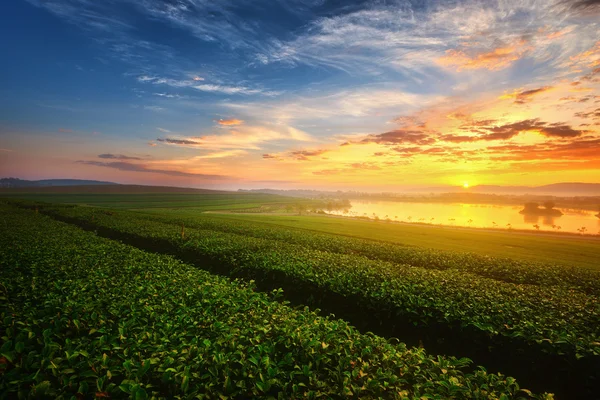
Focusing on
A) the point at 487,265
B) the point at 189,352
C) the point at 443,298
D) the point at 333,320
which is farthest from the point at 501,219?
the point at 189,352

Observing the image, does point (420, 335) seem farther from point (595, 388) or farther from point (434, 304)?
point (595, 388)

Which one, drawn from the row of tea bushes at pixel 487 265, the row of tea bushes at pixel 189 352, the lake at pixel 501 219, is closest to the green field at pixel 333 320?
the row of tea bushes at pixel 189 352

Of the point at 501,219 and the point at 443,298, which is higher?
the point at 443,298

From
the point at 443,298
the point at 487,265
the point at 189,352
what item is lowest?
the point at 487,265

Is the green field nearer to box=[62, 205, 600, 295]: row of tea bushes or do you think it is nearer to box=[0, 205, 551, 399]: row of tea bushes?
box=[0, 205, 551, 399]: row of tea bushes

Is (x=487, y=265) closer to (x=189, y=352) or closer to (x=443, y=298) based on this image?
(x=443, y=298)

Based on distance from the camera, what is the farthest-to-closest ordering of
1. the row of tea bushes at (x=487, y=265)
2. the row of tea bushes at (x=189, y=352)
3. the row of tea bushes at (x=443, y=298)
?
the row of tea bushes at (x=487, y=265) < the row of tea bushes at (x=443, y=298) < the row of tea bushes at (x=189, y=352)

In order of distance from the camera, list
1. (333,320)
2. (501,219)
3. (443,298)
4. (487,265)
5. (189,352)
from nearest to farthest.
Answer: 1. (189,352)
2. (333,320)
3. (443,298)
4. (487,265)
5. (501,219)

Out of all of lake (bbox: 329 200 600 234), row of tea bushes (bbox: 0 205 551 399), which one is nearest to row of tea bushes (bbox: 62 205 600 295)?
row of tea bushes (bbox: 0 205 551 399)

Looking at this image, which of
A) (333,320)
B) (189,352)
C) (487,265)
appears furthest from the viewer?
(487,265)

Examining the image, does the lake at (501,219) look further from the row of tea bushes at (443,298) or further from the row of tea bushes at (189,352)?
the row of tea bushes at (189,352)

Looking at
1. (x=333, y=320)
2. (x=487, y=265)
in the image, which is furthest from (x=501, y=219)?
(x=333, y=320)

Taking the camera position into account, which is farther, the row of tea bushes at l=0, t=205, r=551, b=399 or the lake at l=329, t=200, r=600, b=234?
the lake at l=329, t=200, r=600, b=234

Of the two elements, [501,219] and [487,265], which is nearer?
[487,265]
